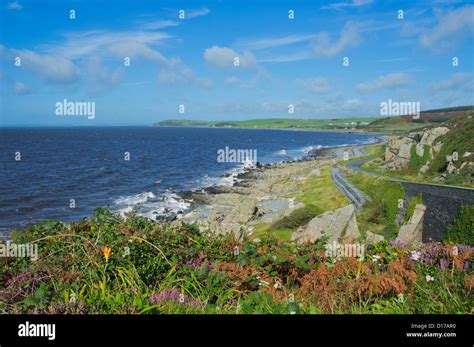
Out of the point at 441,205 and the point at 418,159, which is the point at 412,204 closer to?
the point at 441,205

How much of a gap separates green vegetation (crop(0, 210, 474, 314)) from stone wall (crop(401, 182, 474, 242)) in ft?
53.0

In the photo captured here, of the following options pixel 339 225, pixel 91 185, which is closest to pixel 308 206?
pixel 339 225

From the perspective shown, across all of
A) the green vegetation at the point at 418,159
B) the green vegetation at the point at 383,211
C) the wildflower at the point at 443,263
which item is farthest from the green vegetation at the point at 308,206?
the wildflower at the point at 443,263

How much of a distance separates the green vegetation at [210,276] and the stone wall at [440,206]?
1616cm

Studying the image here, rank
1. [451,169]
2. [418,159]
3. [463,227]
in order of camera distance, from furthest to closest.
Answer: [418,159]
[451,169]
[463,227]

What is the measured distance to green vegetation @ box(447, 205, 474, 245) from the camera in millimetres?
19953

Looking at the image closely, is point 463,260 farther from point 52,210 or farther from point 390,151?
point 390,151

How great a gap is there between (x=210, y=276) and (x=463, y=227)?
63.7 ft

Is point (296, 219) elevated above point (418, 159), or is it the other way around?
point (418, 159)

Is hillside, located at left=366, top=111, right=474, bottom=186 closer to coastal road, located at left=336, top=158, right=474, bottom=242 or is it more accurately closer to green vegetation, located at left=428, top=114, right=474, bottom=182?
green vegetation, located at left=428, top=114, right=474, bottom=182

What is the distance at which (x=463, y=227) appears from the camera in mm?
20672

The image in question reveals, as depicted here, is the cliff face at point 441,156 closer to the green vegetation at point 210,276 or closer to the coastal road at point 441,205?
the coastal road at point 441,205
